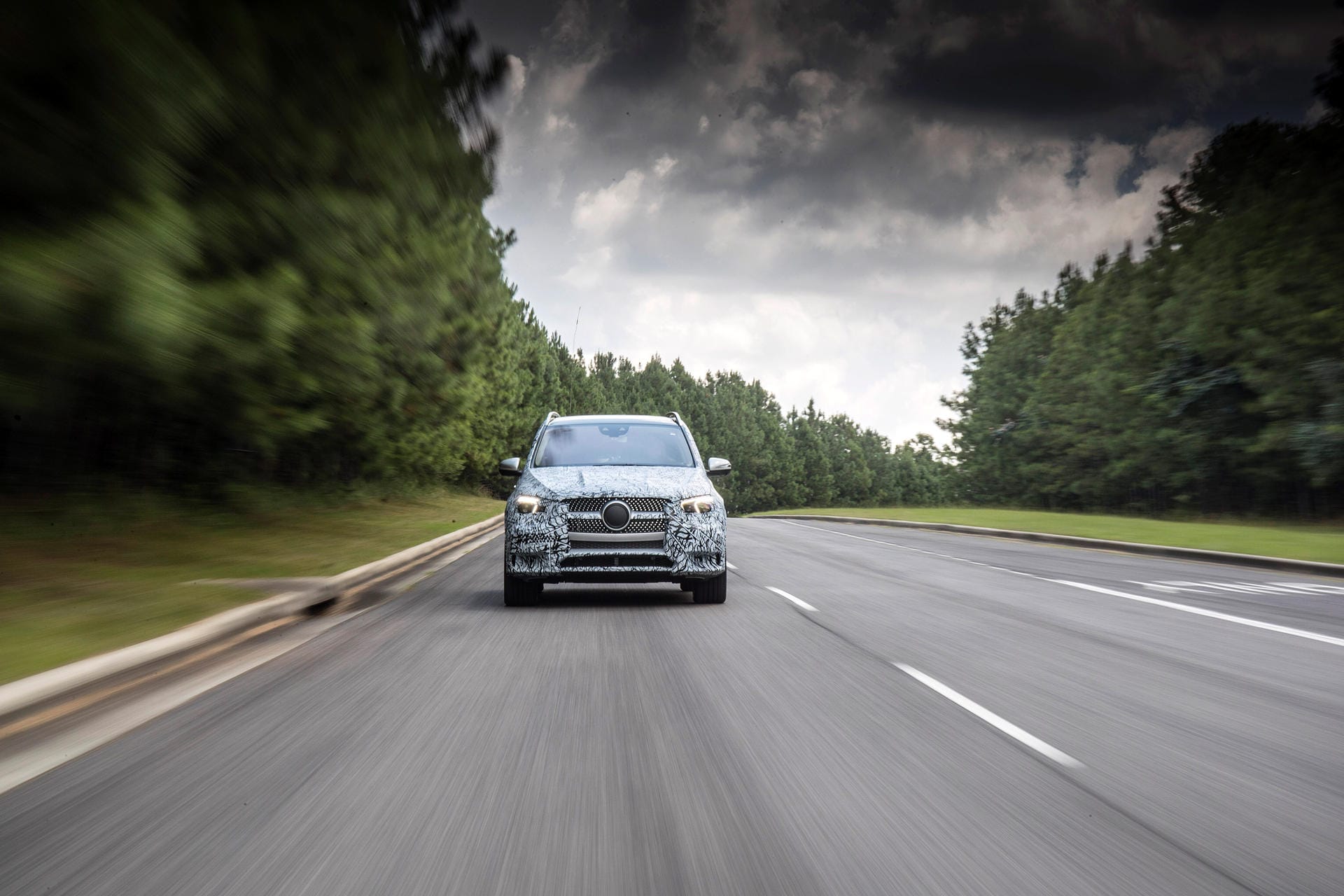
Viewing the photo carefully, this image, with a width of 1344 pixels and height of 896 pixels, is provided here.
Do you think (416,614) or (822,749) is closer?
(822,749)

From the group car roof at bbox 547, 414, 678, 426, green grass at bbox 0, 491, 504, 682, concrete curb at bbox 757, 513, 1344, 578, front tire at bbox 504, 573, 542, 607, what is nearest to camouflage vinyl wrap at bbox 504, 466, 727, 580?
front tire at bbox 504, 573, 542, 607

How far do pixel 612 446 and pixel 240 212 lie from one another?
4876 mm

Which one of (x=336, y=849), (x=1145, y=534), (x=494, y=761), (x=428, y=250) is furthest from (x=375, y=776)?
(x=1145, y=534)

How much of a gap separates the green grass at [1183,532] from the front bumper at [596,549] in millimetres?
12025

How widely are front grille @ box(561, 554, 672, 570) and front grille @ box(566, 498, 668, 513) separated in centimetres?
44

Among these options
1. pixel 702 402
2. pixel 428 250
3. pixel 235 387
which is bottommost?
pixel 235 387

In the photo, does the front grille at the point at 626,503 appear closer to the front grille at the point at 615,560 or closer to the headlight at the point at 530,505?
the headlight at the point at 530,505

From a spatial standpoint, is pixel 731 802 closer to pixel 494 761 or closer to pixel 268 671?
pixel 494 761

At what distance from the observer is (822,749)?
5.59m

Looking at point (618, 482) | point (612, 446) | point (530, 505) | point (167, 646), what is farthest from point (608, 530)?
point (167, 646)

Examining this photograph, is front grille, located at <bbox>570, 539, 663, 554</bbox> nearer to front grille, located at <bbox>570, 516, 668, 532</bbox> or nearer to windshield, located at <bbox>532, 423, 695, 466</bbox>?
front grille, located at <bbox>570, 516, 668, 532</bbox>

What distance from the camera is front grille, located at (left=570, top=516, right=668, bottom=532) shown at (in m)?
11.1

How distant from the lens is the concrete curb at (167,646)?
629 centimetres

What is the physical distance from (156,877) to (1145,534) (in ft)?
79.1
